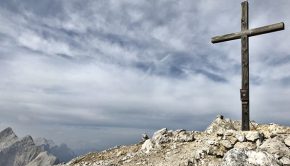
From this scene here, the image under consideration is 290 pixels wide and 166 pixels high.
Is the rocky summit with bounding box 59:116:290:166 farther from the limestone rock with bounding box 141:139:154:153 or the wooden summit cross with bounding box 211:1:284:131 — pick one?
the wooden summit cross with bounding box 211:1:284:131

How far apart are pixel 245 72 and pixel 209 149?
212 inches

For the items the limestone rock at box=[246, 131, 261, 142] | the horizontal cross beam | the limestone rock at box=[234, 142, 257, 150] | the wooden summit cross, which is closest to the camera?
the limestone rock at box=[234, 142, 257, 150]

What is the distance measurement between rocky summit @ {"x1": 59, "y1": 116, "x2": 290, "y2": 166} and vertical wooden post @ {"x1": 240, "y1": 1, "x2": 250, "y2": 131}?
1.00 m

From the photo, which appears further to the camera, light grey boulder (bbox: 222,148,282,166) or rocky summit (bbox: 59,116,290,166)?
rocky summit (bbox: 59,116,290,166)

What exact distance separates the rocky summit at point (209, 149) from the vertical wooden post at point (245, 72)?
39.3 inches

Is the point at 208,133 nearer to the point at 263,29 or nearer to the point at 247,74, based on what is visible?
the point at 247,74

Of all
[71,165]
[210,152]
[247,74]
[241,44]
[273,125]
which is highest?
[241,44]

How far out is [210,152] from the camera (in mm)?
19422

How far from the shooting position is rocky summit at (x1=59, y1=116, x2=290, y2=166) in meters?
16.7

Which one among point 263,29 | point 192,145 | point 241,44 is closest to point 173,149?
point 192,145

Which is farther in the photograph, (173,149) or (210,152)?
(173,149)

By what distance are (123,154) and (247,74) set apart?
9.75m

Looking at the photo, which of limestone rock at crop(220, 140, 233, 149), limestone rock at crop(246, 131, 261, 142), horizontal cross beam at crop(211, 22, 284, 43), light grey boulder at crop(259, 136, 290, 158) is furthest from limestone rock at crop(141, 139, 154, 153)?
horizontal cross beam at crop(211, 22, 284, 43)

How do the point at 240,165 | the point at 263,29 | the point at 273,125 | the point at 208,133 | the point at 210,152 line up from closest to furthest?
1. the point at 240,165
2. the point at 210,152
3. the point at 263,29
4. the point at 273,125
5. the point at 208,133
